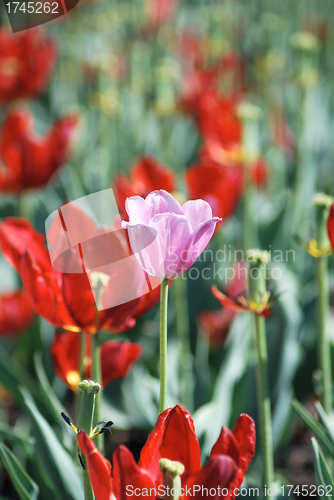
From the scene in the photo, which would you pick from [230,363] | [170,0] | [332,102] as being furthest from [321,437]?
[170,0]

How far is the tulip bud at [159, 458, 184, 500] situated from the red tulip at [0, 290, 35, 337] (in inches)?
23.7

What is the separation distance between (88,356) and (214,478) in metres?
0.29

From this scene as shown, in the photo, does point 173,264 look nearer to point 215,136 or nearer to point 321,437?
point 321,437

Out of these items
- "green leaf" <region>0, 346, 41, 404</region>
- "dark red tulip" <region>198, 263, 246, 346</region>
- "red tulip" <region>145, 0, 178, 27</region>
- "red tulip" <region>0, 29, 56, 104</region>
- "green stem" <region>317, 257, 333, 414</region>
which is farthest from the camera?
"red tulip" <region>145, 0, 178, 27</region>

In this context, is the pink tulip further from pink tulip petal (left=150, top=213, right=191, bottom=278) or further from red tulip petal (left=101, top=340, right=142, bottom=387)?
red tulip petal (left=101, top=340, right=142, bottom=387)

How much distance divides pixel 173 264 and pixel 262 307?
12cm

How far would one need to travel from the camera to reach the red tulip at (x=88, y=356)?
515 millimetres

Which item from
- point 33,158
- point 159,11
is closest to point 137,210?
point 33,158

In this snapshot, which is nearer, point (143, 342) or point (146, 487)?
point (146, 487)

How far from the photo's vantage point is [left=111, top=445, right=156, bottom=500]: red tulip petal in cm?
29

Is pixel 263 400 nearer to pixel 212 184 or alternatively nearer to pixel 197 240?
pixel 197 240

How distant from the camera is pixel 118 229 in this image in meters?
0.41

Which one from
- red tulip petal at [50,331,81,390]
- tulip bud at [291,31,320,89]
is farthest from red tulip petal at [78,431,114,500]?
tulip bud at [291,31,320,89]

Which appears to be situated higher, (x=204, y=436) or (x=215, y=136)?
(x=215, y=136)
